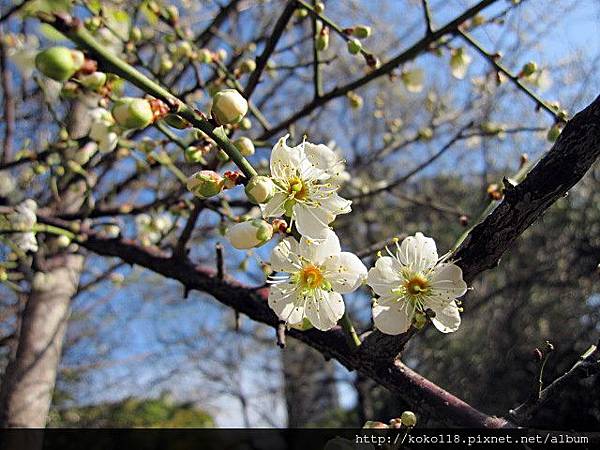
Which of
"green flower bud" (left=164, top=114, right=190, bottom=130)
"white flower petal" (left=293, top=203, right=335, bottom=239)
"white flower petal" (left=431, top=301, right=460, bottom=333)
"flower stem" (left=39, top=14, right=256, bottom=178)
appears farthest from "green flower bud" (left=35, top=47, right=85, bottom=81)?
"white flower petal" (left=431, top=301, right=460, bottom=333)

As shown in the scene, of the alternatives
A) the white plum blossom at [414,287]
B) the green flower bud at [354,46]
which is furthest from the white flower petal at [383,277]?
the green flower bud at [354,46]

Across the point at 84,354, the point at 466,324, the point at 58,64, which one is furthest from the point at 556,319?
the point at 58,64

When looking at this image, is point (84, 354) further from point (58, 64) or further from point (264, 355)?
point (58, 64)

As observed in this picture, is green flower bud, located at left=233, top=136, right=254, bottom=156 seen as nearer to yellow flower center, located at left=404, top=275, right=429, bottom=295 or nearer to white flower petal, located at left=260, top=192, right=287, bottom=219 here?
white flower petal, located at left=260, top=192, right=287, bottom=219

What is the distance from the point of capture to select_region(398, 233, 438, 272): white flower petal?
1040 mm

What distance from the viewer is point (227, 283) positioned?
1.45m

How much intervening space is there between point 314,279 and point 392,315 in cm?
16

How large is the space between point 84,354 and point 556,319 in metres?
4.49

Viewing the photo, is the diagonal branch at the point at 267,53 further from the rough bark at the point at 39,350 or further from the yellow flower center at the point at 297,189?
the rough bark at the point at 39,350

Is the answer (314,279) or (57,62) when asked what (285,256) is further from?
(57,62)

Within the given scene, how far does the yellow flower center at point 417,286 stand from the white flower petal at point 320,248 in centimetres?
17

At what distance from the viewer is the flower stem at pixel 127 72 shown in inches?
25.2

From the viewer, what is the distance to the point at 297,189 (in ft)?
3.15

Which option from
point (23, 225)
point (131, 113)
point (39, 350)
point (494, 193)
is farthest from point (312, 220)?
point (39, 350)
